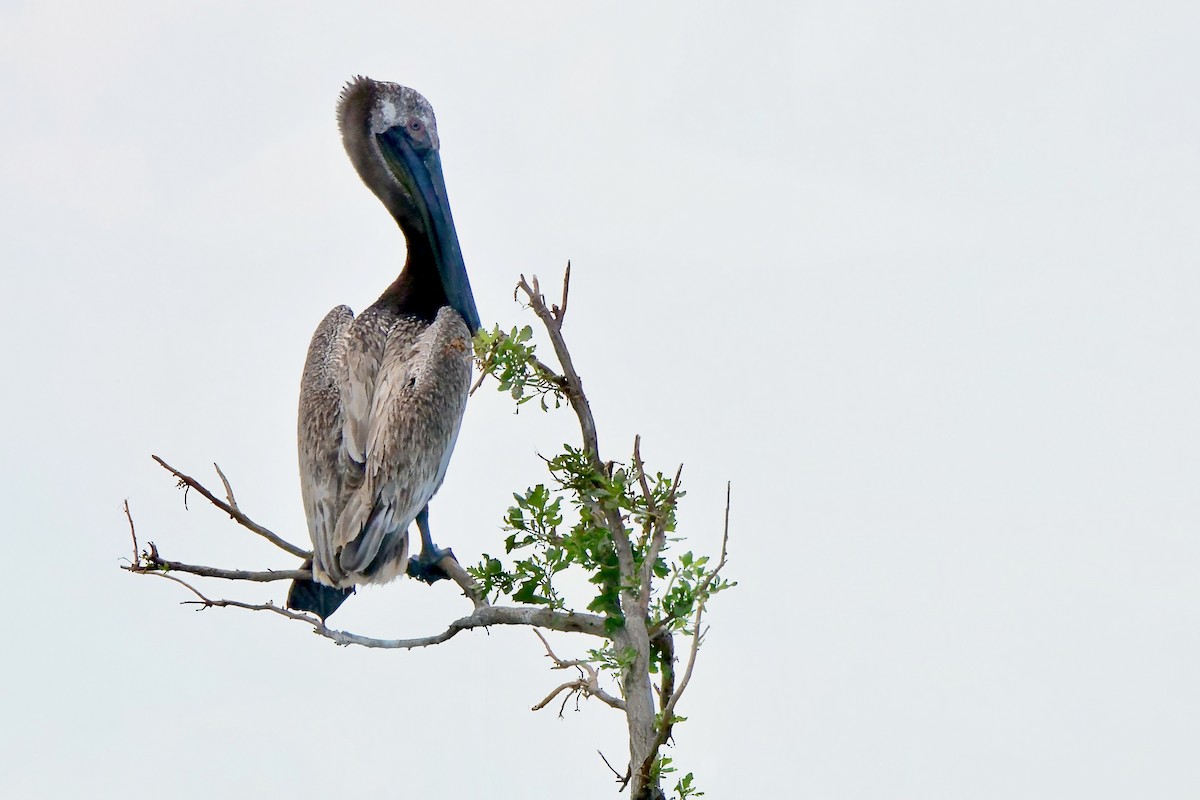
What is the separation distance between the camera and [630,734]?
220 inches

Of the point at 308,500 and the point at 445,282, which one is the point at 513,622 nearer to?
the point at 308,500

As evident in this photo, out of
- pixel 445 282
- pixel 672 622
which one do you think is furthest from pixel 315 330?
pixel 672 622

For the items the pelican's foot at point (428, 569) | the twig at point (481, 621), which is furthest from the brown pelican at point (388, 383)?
the twig at point (481, 621)

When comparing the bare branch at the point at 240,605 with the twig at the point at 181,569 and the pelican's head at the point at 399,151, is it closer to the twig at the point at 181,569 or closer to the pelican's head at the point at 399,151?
the twig at the point at 181,569

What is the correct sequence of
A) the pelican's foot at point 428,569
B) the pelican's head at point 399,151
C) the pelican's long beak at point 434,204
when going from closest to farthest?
the pelican's foot at point 428,569 → the pelican's long beak at point 434,204 → the pelican's head at point 399,151

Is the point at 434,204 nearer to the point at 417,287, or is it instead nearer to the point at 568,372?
the point at 417,287

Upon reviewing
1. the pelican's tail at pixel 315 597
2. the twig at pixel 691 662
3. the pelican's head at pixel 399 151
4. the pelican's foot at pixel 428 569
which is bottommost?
the twig at pixel 691 662

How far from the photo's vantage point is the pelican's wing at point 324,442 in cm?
701

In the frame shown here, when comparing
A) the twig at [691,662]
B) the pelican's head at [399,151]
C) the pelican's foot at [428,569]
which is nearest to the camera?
the twig at [691,662]

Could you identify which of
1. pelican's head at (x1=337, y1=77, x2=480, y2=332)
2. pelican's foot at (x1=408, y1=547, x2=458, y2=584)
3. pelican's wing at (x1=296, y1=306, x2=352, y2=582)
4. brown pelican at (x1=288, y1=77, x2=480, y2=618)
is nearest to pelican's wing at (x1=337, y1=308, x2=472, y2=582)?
brown pelican at (x1=288, y1=77, x2=480, y2=618)

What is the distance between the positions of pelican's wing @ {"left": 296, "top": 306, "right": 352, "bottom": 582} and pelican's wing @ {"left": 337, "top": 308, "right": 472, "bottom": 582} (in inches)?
4.4

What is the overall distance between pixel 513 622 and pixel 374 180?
11.7ft

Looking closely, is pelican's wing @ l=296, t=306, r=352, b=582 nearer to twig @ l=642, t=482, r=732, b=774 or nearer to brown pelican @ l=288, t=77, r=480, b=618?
brown pelican @ l=288, t=77, r=480, b=618

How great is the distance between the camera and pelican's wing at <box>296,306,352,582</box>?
701cm
